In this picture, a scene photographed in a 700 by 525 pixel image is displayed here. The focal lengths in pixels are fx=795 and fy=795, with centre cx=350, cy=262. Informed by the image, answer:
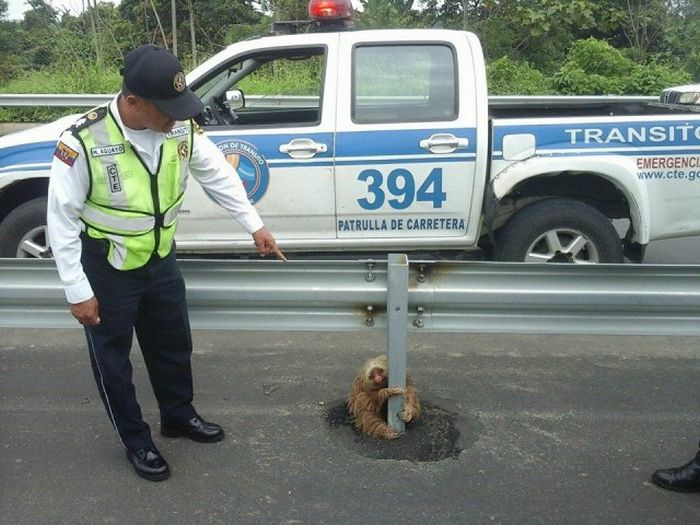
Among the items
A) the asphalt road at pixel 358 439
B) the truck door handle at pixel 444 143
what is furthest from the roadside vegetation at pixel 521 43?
the asphalt road at pixel 358 439

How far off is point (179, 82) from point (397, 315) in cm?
128

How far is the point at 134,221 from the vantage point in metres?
3.10

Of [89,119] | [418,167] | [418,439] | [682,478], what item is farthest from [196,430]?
[418,167]

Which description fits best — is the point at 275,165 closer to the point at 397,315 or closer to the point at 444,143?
the point at 444,143

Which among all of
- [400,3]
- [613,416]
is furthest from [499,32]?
[613,416]

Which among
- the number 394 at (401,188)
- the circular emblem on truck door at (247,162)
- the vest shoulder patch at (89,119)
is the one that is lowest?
the number 394 at (401,188)

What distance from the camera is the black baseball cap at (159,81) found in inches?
116

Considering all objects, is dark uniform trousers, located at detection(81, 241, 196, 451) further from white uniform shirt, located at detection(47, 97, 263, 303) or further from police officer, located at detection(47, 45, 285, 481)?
white uniform shirt, located at detection(47, 97, 263, 303)

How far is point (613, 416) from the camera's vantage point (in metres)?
3.90

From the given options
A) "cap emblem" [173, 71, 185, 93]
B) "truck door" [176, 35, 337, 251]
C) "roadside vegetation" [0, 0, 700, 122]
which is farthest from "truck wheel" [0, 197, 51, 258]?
"roadside vegetation" [0, 0, 700, 122]

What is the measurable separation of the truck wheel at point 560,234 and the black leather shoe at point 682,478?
232 cm

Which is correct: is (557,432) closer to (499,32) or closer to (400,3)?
(499,32)

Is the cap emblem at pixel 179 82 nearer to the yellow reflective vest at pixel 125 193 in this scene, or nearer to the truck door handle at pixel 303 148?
the yellow reflective vest at pixel 125 193

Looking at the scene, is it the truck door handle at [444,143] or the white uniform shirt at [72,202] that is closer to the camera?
the white uniform shirt at [72,202]
